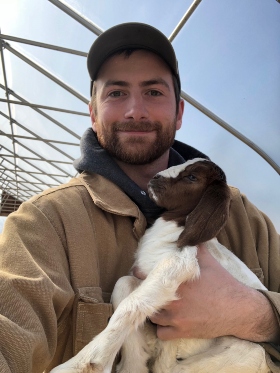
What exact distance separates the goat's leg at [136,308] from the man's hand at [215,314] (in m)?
0.08

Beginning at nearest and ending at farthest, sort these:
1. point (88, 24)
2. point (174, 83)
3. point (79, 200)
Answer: point (79, 200), point (174, 83), point (88, 24)

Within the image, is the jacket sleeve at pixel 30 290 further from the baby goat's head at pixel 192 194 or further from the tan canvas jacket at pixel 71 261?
the baby goat's head at pixel 192 194

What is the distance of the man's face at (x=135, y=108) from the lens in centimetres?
240

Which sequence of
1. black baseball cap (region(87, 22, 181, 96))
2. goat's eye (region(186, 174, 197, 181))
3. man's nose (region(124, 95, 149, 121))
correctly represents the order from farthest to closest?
black baseball cap (region(87, 22, 181, 96)) < man's nose (region(124, 95, 149, 121)) < goat's eye (region(186, 174, 197, 181))

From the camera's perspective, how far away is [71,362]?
1.43 m

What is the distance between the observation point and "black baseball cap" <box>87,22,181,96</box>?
2.48m

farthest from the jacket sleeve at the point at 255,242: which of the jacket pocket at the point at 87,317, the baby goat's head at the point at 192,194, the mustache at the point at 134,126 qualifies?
the jacket pocket at the point at 87,317

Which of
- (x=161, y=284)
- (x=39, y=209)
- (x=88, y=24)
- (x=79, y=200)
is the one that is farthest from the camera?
(x=88, y=24)

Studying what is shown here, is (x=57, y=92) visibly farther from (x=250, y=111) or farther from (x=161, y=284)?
(x=161, y=284)

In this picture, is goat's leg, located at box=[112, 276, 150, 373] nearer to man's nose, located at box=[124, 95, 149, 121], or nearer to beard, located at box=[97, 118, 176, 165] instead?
beard, located at box=[97, 118, 176, 165]

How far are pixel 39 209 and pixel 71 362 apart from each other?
673 mm

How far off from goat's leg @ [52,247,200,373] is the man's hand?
0.08m

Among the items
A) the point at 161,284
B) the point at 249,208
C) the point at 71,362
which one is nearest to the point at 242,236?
the point at 249,208

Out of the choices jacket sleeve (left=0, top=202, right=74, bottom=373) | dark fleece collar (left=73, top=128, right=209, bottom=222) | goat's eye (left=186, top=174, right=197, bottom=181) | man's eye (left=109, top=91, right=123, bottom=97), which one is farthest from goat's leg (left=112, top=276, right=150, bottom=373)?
man's eye (left=109, top=91, right=123, bottom=97)
